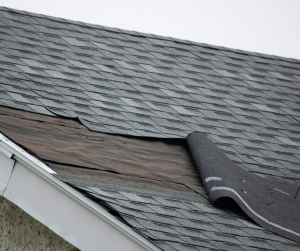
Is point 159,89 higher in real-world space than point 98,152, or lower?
higher

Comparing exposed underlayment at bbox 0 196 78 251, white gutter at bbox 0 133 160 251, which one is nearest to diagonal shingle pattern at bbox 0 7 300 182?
exposed underlayment at bbox 0 196 78 251

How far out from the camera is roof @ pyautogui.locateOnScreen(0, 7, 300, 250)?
3727 mm

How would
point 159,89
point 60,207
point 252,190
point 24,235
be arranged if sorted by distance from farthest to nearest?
point 159,89, point 252,190, point 24,235, point 60,207

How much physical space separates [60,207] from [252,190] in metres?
1.79

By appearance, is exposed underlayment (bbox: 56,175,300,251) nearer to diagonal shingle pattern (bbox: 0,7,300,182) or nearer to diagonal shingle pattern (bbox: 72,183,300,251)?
diagonal shingle pattern (bbox: 72,183,300,251)

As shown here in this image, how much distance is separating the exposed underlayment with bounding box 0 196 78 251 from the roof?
65cm

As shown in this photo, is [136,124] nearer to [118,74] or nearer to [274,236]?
[118,74]

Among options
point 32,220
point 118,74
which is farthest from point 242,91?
point 32,220

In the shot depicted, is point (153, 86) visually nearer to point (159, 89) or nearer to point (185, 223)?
point (159, 89)

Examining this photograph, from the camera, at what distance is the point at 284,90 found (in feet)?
16.3

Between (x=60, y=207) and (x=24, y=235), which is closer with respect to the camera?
(x=60, y=207)

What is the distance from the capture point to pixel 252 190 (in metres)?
2.94

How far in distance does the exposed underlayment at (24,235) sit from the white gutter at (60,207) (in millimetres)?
348

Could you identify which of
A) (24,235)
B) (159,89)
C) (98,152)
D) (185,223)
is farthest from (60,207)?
(159,89)
